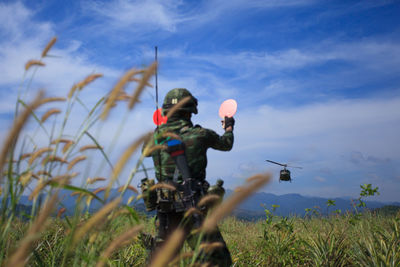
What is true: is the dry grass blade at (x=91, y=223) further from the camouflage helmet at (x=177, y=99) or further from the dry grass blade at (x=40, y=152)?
the camouflage helmet at (x=177, y=99)

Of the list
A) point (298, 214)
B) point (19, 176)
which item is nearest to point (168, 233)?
point (19, 176)

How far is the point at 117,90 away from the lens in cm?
185

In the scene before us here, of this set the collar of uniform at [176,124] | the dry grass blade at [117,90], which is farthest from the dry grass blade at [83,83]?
the collar of uniform at [176,124]

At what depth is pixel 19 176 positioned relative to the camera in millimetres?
1847

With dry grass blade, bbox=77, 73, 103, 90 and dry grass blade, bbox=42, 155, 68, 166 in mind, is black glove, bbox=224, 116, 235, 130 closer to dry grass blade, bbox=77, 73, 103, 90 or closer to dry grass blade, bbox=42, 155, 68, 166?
dry grass blade, bbox=77, 73, 103, 90

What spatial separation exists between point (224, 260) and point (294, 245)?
5.52ft

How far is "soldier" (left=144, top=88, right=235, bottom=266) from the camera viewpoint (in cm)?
402

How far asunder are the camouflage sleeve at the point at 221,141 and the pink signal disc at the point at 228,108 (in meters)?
0.29

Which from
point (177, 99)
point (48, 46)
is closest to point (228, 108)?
point (177, 99)

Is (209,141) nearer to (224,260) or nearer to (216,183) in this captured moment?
(216,183)

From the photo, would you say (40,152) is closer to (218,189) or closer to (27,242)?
(27,242)

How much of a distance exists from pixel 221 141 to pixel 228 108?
56 centimetres

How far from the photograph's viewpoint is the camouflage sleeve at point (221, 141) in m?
4.61

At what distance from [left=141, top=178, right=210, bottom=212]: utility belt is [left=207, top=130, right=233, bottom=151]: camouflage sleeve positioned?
24.8 inches
